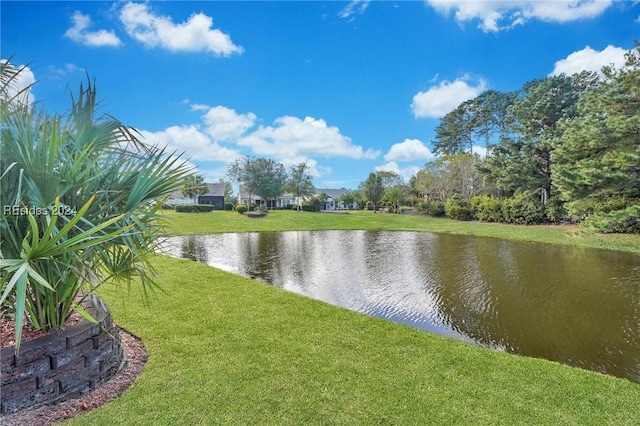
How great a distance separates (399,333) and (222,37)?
6.31 meters

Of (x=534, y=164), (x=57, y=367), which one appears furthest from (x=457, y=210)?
(x=57, y=367)

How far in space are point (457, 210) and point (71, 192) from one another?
23.6 m

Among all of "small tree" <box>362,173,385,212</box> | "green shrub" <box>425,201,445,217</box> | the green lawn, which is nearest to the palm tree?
the green lawn

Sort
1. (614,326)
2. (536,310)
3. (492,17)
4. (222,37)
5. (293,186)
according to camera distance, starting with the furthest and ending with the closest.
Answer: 1. (293,186)
2. (492,17)
3. (222,37)
4. (536,310)
5. (614,326)

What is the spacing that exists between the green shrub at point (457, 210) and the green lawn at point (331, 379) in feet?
67.6

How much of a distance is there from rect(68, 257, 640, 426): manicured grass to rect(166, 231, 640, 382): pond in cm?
102

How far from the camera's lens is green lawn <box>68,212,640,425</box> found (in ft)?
7.47

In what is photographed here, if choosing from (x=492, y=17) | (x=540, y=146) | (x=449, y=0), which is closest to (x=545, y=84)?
(x=540, y=146)

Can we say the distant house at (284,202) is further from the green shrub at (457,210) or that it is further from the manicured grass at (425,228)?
the green shrub at (457,210)

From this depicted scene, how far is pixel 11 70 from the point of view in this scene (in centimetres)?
292

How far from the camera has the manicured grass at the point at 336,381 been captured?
228cm

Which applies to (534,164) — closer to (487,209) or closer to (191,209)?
(487,209)

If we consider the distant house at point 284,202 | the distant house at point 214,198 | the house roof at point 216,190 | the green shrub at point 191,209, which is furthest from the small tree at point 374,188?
the house roof at point 216,190

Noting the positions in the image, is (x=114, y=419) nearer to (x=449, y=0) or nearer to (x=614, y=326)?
(x=614, y=326)
